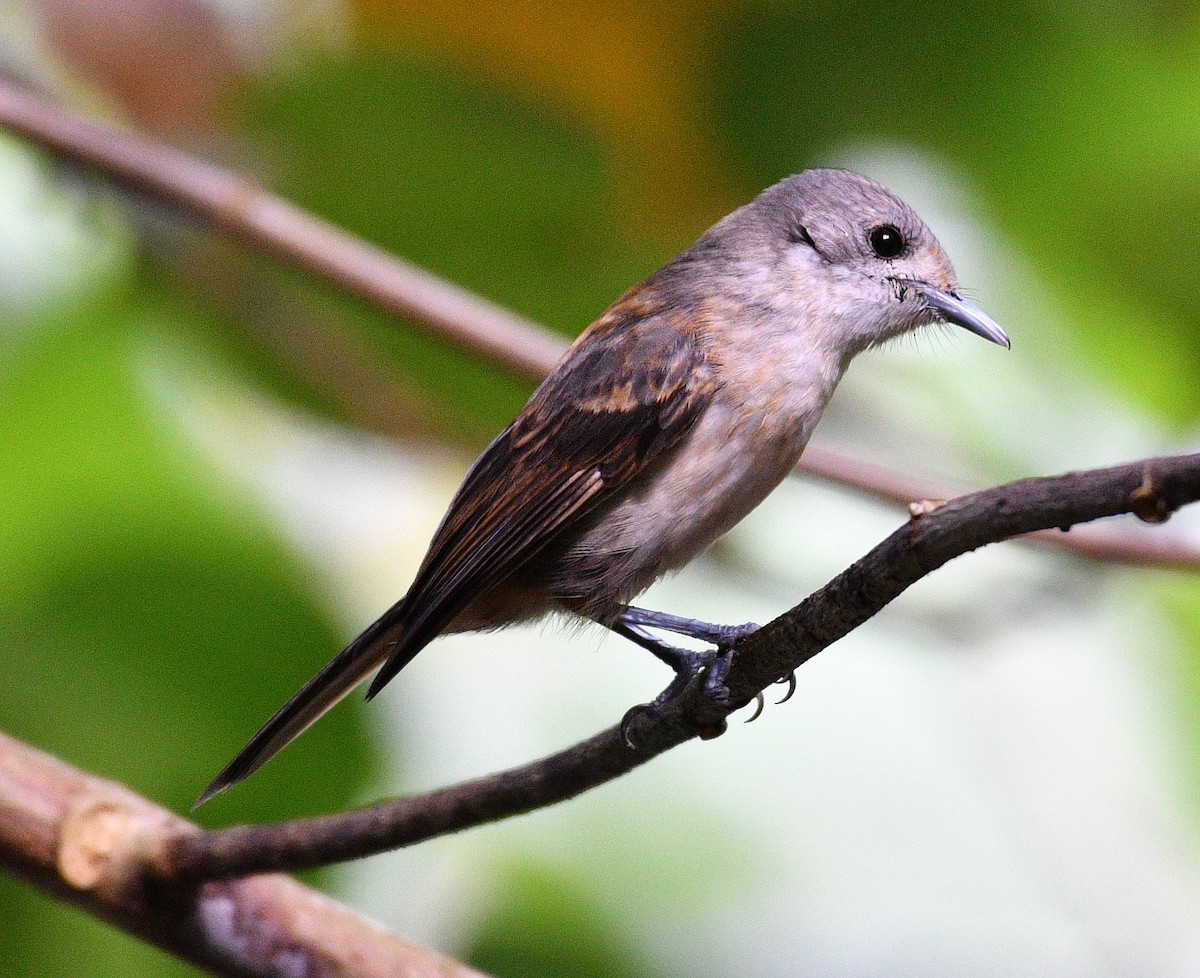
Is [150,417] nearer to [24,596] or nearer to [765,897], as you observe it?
[24,596]

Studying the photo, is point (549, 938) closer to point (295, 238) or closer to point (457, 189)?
point (295, 238)

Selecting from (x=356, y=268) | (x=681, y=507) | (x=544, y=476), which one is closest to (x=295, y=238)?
(x=356, y=268)

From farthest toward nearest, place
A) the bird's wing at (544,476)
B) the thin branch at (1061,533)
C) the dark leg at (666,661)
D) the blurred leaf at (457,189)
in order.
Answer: the blurred leaf at (457,189)
the thin branch at (1061,533)
the bird's wing at (544,476)
the dark leg at (666,661)

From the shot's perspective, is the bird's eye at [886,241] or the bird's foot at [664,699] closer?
the bird's foot at [664,699]

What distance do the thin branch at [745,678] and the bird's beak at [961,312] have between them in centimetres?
103

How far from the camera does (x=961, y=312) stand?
8.79ft

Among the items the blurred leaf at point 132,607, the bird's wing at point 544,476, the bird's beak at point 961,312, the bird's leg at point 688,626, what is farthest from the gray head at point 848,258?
the blurred leaf at point 132,607

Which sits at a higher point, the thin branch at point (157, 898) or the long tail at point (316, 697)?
the long tail at point (316, 697)

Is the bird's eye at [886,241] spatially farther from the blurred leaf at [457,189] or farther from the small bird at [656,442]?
the blurred leaf at [457,189]

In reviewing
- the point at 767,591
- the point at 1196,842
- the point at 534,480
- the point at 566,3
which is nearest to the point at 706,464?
the point at 534,480

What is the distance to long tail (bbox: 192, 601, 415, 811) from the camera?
229cm

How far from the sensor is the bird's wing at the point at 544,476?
2.36 meters

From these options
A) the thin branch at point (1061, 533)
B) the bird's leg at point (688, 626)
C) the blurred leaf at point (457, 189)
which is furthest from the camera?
the blurred leaf at point (457, 189)

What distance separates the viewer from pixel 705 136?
3.43m
